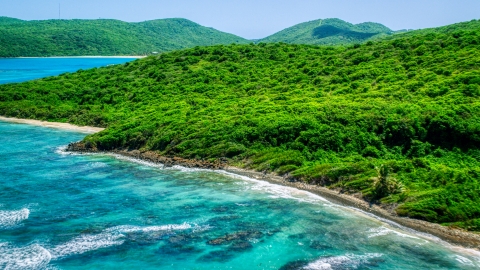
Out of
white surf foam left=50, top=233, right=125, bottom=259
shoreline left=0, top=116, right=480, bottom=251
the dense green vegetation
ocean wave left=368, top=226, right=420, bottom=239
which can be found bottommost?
white surf foam left=50, top=233, right=125, bottom=259

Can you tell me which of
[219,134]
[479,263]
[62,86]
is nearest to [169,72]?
[62,86]

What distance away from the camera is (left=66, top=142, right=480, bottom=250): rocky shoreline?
26391mm

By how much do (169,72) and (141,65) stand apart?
39.5 feet

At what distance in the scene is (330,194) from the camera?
111ft

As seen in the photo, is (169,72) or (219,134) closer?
(219,134)

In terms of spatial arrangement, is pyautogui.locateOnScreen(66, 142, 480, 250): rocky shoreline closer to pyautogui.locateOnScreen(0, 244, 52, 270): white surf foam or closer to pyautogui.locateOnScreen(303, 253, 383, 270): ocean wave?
pyautogui.locateOnScreen(303, 253, 383, 270): ocean wave

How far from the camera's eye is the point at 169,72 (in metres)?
80.5

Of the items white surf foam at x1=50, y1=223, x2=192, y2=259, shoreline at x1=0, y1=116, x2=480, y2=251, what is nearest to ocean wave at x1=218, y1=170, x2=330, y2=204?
shoreline at x1=0, y1=116, x2=480, y2=251

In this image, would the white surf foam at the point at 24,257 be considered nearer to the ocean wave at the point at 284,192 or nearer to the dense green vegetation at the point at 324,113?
the ocean wave at the point at 284,192

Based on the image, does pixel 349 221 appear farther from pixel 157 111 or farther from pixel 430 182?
pixel 157 111

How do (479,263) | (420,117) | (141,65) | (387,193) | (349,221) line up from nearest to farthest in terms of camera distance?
1. (479,263)
2. (349,221)
3. (387,193)
4. (420,117)
5. (141,65)

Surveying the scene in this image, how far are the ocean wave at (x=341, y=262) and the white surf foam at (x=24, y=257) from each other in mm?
14059

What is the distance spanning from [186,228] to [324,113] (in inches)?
912

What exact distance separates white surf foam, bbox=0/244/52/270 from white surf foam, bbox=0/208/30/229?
3.59 meters
